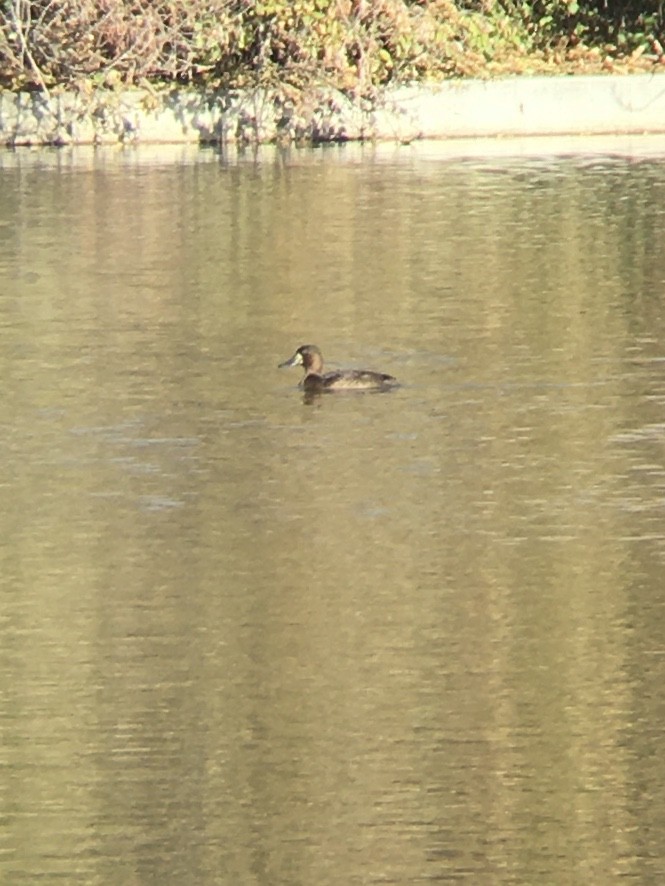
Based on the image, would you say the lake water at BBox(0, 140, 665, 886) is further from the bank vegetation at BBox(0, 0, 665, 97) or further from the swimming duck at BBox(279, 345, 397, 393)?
the bank vegetation at BBox(0, 0, 665, 97)

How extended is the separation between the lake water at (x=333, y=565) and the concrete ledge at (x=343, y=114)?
927 cm

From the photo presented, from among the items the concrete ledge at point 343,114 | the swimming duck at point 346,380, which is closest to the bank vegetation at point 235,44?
the concrete ledge at point 343,114

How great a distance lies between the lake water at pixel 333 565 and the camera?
8.12 metres

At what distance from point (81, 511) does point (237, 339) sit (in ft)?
17.3

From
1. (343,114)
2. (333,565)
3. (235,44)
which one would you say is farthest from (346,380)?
(343,114)

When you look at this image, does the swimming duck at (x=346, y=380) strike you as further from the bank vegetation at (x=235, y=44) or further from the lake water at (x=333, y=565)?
the bank vegetation at (x=235, y=44)

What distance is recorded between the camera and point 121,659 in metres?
9.84

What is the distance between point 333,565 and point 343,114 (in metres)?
20.8

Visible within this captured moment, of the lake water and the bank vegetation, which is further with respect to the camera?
the bank vegetation

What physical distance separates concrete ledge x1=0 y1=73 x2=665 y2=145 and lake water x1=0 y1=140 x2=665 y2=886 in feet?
30.4

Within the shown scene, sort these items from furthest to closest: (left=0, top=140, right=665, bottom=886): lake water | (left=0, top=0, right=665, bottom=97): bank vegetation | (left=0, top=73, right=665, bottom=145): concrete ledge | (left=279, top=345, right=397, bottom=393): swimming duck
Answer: (left=0, top=73, right=665, bottom=145): concrete ledge
(left=0, top=0, right=665, bottom=97): bank vegetation
(left=279, top=345, right=397, bottom=393): swimming duck
(left=0, top=140, right=665, bottom=886): lake water

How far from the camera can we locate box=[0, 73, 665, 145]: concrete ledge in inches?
1230

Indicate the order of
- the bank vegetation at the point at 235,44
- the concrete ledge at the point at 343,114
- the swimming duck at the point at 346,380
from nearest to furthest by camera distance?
1. the swimming duck at the point at 346,380
2. the bank vegetation at the point at 235,44
3. the concrete ledge at the point at 343,114

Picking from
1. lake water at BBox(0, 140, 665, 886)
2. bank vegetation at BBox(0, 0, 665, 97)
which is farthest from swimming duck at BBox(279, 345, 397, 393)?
bank vegetation at BBox(0, 0, 665, 97)
